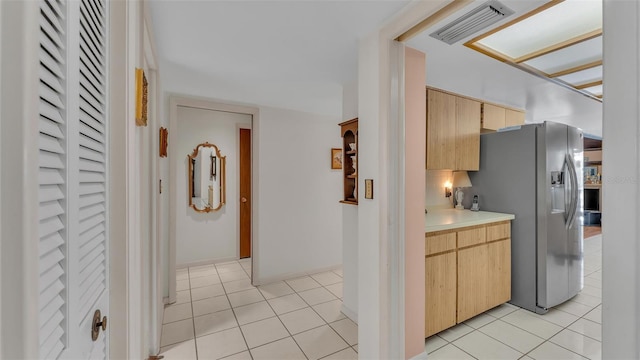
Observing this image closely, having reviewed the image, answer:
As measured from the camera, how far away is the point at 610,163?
2.43 feet

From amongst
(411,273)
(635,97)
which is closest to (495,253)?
(411,273)

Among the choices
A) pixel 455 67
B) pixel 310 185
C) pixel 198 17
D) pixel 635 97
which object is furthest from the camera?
pixel 310 185

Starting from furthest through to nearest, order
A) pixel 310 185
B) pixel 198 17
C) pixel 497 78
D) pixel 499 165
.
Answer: pixel 310 185 < pixel 499 165 < pixel 497 78 < pixel 198 17

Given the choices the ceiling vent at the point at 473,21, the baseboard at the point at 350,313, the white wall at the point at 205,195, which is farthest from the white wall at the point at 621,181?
the white wall at the point at 205,195

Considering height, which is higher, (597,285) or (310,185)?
(310,185)

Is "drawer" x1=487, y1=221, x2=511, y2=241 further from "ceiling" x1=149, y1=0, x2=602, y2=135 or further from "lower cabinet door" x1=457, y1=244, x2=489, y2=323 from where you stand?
"ceiling" x1=149, y1=0, x2=602, y2=135

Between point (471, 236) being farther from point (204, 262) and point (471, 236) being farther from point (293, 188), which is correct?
point (204, 262)

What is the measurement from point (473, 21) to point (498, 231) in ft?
6.51

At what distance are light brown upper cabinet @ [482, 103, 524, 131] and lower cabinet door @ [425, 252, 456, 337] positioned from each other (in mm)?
1694

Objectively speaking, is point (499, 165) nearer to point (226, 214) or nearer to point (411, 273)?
point (411, 273)

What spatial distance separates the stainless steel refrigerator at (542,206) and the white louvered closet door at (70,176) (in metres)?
3.27

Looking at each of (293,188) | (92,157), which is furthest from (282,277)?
(92,157)

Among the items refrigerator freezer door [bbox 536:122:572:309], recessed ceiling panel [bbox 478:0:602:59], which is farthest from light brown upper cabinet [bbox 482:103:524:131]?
recessed ceiling panel [bbox 478:0:602:59]

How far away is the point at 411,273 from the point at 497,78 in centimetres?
195
